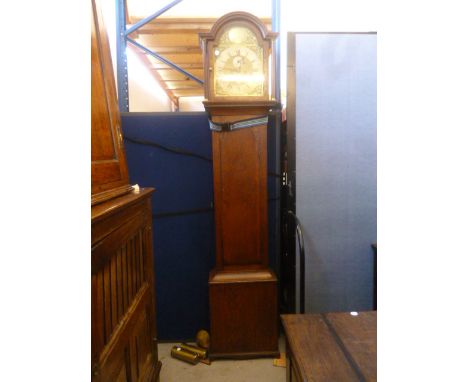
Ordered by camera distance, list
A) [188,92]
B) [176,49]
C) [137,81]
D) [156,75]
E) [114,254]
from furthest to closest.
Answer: [188,92], [156,75], [176,49], [137,81], [114,254]

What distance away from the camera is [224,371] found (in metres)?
2.02

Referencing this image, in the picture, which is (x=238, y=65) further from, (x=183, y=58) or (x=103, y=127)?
(x=183, y=58)

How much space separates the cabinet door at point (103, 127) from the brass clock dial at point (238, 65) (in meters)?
0.76

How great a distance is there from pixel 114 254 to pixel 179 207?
1284mm

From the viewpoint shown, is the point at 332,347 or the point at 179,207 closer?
the point at 332,347

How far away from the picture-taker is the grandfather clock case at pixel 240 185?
1.97 meters

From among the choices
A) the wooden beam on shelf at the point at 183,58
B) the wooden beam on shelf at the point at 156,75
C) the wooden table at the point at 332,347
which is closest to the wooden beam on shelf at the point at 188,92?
the wooden beam on shelf at the point at 156,75

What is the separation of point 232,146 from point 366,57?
994 millimetres

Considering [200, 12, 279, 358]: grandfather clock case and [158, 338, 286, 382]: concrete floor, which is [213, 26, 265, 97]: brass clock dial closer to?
[200, 12, 279, 358]: grandfather clock case

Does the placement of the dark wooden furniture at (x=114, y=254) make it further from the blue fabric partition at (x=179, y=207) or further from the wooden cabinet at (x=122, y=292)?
the blue fabric partition at (x=179, y=207)

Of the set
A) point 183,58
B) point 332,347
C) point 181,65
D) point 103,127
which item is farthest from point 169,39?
point 332,347
